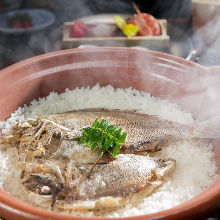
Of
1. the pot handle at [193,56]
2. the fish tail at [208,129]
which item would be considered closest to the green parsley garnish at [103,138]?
the fish tail at [208,129]

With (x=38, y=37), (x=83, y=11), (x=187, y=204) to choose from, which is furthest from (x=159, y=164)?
(x=83, y=11)

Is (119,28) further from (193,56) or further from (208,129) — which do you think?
(208,129)

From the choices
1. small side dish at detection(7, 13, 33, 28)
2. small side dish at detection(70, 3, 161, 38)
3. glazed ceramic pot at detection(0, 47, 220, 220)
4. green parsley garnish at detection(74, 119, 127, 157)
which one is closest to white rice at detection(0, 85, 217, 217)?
glazed ceramic pot at detection(0, 47, 220, 220)

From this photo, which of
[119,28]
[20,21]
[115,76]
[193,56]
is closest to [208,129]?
[115,76]

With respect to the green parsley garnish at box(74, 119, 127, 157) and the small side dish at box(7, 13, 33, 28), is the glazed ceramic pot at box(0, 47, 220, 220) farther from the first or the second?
the small side dish at box(7, 13, 33, 28)

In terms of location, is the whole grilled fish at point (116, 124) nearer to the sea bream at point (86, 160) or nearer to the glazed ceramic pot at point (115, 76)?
the sea bream at point (86, 160)

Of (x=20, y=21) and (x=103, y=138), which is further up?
(x=103, y=138)

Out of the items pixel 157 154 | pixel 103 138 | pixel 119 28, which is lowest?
pixel 119 28

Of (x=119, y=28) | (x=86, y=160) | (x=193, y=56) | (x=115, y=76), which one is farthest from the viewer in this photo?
(x=119, y=28)

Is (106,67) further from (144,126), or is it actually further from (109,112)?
(144,126)
